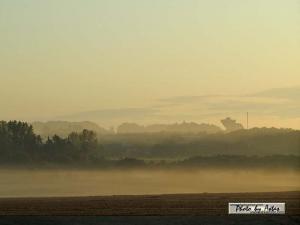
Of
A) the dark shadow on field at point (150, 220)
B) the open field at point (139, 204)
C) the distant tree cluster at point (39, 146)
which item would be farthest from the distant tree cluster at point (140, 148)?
the dark shadow on field at point (150, 220)

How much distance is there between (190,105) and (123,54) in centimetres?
79

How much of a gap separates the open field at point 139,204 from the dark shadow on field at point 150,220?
0.18 ft

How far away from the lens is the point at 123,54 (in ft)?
18.4

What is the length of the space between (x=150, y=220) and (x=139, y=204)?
0.73 feet

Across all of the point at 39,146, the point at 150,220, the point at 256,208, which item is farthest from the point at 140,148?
the point at 256,208

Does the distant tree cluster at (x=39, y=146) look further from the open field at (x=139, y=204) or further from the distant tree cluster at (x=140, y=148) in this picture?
the open field at (x=139, y=204)

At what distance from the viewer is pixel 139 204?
5.60m

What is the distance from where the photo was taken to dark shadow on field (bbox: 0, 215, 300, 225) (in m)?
5.68

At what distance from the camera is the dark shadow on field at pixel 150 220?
5.68 meters

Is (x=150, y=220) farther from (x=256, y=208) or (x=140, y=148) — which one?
(x=256, y=208)

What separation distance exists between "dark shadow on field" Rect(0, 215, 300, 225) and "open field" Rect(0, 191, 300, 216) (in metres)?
0.05

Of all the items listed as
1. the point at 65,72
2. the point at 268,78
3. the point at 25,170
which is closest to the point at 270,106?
the point at 268,78

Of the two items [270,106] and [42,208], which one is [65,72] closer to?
[42,208]

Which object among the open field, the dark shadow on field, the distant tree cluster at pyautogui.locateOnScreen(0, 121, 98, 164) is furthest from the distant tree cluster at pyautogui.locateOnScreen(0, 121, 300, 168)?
the dark shadow on field
